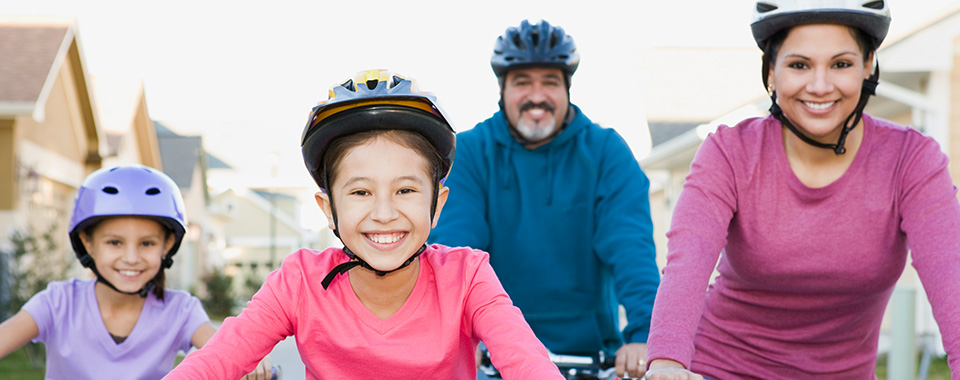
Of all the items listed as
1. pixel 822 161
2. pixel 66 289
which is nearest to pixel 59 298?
pixel 66 289

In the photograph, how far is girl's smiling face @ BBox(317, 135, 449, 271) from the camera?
129 inches

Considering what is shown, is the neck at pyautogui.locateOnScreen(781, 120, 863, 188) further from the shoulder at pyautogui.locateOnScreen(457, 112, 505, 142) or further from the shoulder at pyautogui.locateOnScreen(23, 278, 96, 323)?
the shoulder at pyautogui.locateOnScreen(23, 278, 96, 323)

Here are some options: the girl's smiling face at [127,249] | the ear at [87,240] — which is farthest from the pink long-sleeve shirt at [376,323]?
the ear at [87,240]

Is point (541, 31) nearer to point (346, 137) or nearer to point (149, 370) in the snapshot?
point (346, 137)

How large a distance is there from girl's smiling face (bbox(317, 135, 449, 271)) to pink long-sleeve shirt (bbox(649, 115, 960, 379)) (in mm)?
826

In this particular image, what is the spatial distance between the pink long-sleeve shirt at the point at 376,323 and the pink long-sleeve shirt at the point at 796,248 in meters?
0.61

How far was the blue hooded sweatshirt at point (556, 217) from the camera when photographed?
4789 mm

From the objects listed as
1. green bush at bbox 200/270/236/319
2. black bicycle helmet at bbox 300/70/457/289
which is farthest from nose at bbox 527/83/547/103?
green bush at bbox 200/270/236/319

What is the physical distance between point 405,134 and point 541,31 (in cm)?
180

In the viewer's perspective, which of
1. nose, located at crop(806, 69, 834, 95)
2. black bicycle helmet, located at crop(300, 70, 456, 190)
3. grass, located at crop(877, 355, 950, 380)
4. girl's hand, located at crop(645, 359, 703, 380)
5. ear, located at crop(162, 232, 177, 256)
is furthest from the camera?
grass, located at crop(877, 355, 950, 380)

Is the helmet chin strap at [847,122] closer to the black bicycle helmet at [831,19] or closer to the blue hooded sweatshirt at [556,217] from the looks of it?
the black bicycle helmet at [831,19]

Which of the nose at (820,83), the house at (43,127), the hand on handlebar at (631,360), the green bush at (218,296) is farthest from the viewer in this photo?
the green bush at (218,296)

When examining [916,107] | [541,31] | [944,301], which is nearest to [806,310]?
[944,301]

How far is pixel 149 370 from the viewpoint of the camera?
17.0ft
